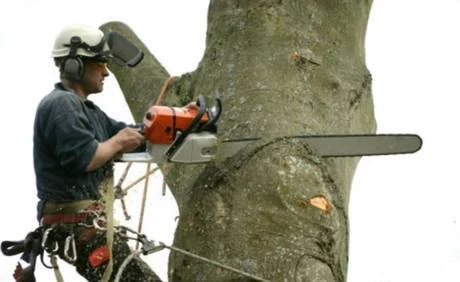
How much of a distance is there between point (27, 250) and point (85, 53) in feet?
3.17

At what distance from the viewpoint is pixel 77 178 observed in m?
4.14

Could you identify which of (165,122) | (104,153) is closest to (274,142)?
(165,122)

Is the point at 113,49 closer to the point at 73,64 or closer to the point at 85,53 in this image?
the point at 85,53

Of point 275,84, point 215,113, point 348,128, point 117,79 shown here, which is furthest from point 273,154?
point 117,79

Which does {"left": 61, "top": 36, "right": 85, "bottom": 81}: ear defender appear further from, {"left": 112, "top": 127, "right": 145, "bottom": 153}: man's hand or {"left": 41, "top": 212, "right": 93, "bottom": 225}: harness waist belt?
{"left": 41, "top": 212, "right": 93, "bottom": 225}: harness waist belt

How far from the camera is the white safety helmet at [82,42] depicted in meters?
4.45

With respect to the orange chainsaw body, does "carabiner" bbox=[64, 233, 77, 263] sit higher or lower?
lower

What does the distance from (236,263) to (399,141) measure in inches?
45.8

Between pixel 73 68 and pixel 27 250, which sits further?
pixel 73 68

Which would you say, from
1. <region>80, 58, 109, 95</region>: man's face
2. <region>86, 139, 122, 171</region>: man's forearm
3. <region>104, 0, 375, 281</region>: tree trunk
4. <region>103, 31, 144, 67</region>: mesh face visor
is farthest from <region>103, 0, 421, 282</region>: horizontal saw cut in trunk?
<region>80, 58, 109, 95</region>: man's face

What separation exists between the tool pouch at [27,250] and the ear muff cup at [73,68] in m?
0.72

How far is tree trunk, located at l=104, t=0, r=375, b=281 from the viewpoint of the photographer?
3703mm

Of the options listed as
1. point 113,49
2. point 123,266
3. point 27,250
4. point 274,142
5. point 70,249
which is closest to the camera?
point 123,266

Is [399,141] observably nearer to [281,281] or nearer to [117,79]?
[281,281]
